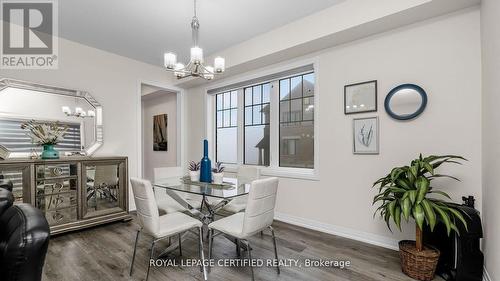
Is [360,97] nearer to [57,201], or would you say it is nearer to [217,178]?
[217,178]

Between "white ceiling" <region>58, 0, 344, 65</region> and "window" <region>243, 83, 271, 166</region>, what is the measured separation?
919mm

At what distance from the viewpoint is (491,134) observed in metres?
1.71

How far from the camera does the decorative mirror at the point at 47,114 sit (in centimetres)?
282

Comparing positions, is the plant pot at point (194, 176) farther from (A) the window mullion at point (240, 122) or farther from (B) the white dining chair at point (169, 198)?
(A) the window mullion at point (240, 122)

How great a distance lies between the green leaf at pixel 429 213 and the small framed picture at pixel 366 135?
92cm

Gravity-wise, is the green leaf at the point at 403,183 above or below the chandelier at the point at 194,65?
below

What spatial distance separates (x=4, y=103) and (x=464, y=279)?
17.1ft

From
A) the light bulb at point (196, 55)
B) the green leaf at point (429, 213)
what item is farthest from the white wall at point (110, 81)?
the green leaf at point (429, 213)

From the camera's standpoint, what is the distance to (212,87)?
173 inches

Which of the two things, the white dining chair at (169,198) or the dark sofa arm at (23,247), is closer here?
the dark sofa arm at (23,247)

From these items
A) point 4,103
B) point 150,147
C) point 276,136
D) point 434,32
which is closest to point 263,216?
point 276,136

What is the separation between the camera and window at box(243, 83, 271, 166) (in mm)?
3820

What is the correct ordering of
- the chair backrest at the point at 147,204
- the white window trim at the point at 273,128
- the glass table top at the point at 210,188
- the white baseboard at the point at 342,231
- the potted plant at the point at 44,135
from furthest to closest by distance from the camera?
the white window trim at the point at 273,128 < the potted plant at the point at 44,135 < the white baseboard at the point at 342,231 < the glass table top at the point at 210,188 < the chair backrest at the point at 147,204

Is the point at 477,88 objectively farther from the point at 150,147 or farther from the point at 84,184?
the point at 150,147
